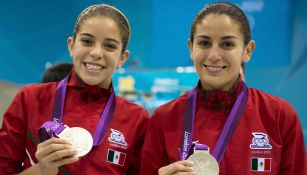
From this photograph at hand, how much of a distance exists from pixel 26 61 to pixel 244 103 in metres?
4.42

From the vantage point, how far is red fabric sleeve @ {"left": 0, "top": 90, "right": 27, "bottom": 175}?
1912 mm

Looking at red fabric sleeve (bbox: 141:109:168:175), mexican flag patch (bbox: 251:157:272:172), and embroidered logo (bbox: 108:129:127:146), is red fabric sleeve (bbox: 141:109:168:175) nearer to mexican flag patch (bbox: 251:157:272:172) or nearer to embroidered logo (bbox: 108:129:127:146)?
embroidered logo (bbox: 108:129:127:146)

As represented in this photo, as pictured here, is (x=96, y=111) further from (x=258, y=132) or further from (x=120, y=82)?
(x=120, y=82)

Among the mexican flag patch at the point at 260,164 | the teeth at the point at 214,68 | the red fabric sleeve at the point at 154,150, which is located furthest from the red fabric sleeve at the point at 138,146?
the mexican flag patch at the point at 260,164

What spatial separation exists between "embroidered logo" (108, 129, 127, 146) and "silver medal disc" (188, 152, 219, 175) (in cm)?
42

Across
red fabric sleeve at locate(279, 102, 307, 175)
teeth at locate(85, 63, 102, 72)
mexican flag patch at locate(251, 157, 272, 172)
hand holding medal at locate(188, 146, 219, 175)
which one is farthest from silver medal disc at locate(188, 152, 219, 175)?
teeth at locate(85, 63, 102, 72)

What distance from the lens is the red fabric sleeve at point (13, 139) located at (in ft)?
6.27

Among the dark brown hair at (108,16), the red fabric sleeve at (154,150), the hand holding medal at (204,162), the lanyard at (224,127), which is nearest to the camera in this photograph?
the hand holding medal at (204,162)

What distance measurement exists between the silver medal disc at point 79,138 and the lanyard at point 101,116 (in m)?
0.08

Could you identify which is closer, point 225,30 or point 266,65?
point 225,30

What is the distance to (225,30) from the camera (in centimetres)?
178

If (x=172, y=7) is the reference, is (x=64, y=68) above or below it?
below

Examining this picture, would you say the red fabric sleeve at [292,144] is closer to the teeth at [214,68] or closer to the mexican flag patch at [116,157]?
the teeth at [214,68]

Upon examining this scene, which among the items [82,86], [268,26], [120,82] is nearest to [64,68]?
[82,86]
